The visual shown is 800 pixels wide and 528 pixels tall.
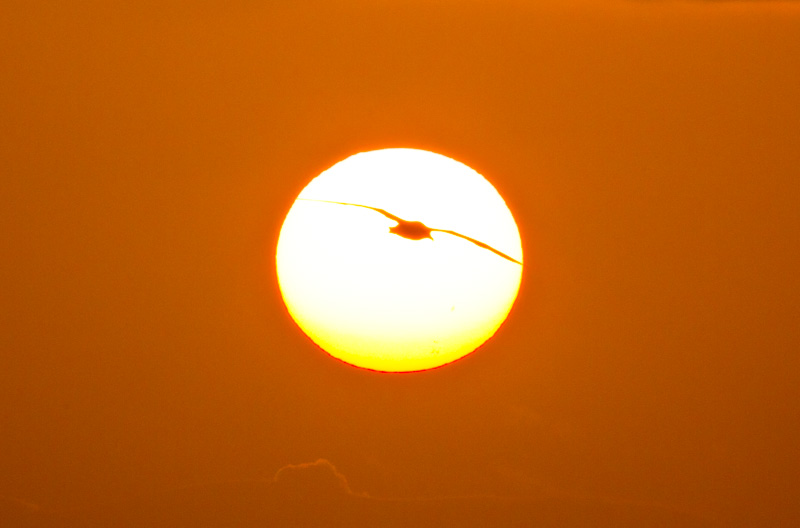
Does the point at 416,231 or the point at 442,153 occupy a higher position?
the point at 442,153

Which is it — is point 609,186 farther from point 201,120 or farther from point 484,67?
point 201,120

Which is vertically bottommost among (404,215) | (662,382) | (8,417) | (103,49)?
(8,417)

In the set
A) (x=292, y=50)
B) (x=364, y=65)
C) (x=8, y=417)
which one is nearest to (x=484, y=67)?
(x=364, y=65)

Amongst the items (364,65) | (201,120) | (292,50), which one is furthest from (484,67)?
(201,120)

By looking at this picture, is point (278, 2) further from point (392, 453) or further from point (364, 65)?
point (392, 453)

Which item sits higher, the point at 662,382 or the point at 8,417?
the point at 662,382

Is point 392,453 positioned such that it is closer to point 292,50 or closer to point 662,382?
point 662,382

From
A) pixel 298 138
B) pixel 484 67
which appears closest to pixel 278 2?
pixel 298 138

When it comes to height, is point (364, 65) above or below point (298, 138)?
above

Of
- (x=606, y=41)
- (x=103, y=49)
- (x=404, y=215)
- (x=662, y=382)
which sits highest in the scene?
(x=606, y=41)
